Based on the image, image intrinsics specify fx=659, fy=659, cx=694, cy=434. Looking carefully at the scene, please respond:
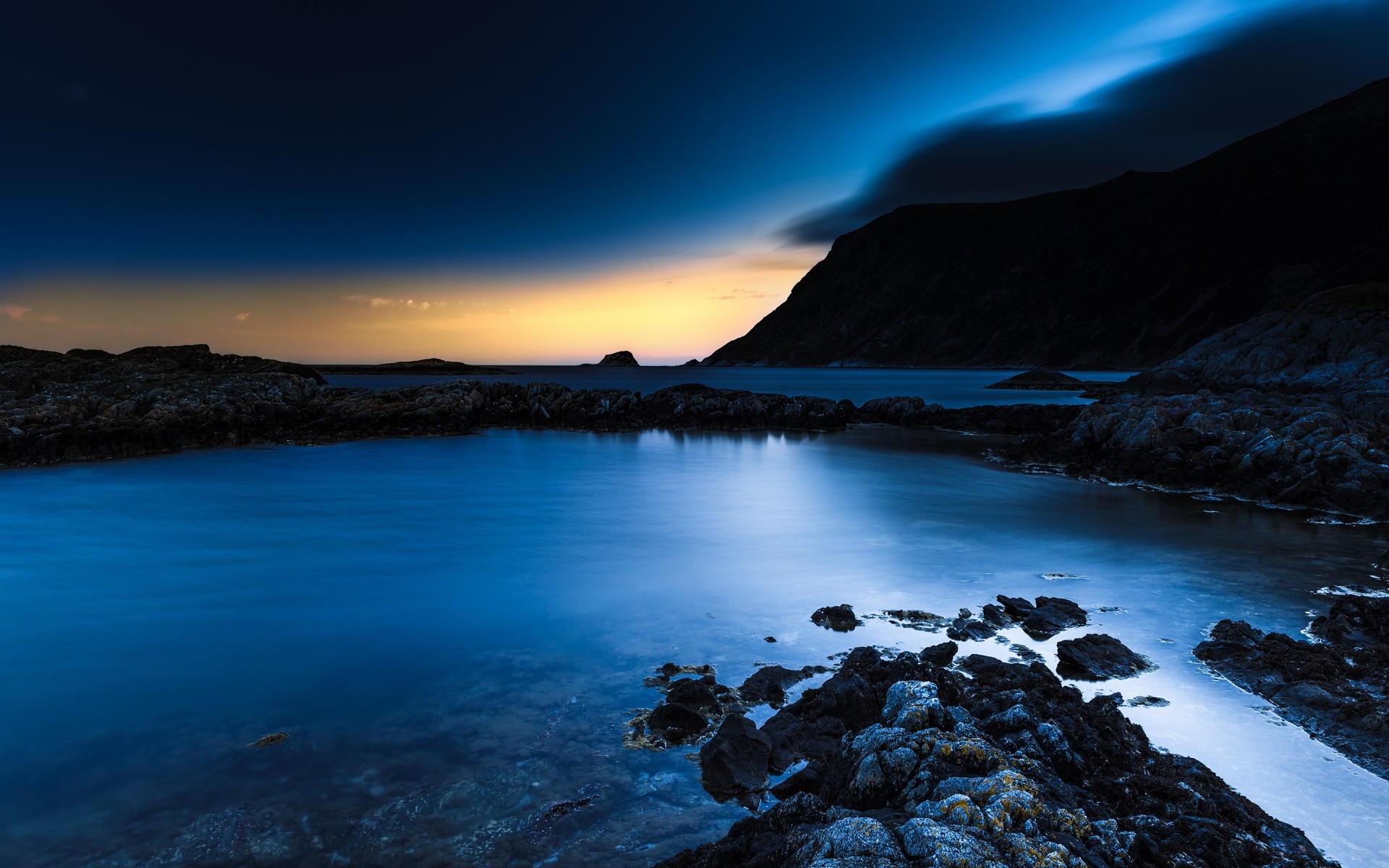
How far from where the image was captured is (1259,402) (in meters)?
20.4

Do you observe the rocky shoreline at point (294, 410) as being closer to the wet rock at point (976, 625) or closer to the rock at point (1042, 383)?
the wet rock at point (976, 625)

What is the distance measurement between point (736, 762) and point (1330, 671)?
18.1ft

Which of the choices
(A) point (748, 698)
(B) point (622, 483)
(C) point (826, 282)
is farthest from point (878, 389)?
(C) point (826, 282)

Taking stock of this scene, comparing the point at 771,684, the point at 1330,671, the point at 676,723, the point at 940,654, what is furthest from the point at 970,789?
the point at 1330,671

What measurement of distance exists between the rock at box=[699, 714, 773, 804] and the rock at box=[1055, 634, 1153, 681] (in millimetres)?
3360

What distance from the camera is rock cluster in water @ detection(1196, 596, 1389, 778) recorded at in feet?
16.6

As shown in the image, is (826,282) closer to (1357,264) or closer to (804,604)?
(1357,264)

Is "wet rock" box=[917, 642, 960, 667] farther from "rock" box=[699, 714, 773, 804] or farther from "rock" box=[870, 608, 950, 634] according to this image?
"rock" box=[699, 714, 773, 804]

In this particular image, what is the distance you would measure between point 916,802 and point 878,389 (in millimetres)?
75579

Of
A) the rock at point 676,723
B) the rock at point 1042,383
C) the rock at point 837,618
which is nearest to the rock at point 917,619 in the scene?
the rock at point 837,618

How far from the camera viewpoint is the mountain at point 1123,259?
108 metres

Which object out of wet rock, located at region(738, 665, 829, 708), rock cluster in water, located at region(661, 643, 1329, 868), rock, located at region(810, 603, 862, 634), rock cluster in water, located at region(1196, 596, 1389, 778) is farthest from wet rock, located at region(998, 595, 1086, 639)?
wet rock, located at region(738, 665, 829, 708)

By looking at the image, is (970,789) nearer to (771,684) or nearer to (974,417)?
(771,684)

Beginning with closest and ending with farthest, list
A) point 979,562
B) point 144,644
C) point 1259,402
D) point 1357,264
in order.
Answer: point 144,644 → point 979,562 → point 1259,402 → point 1357,264
